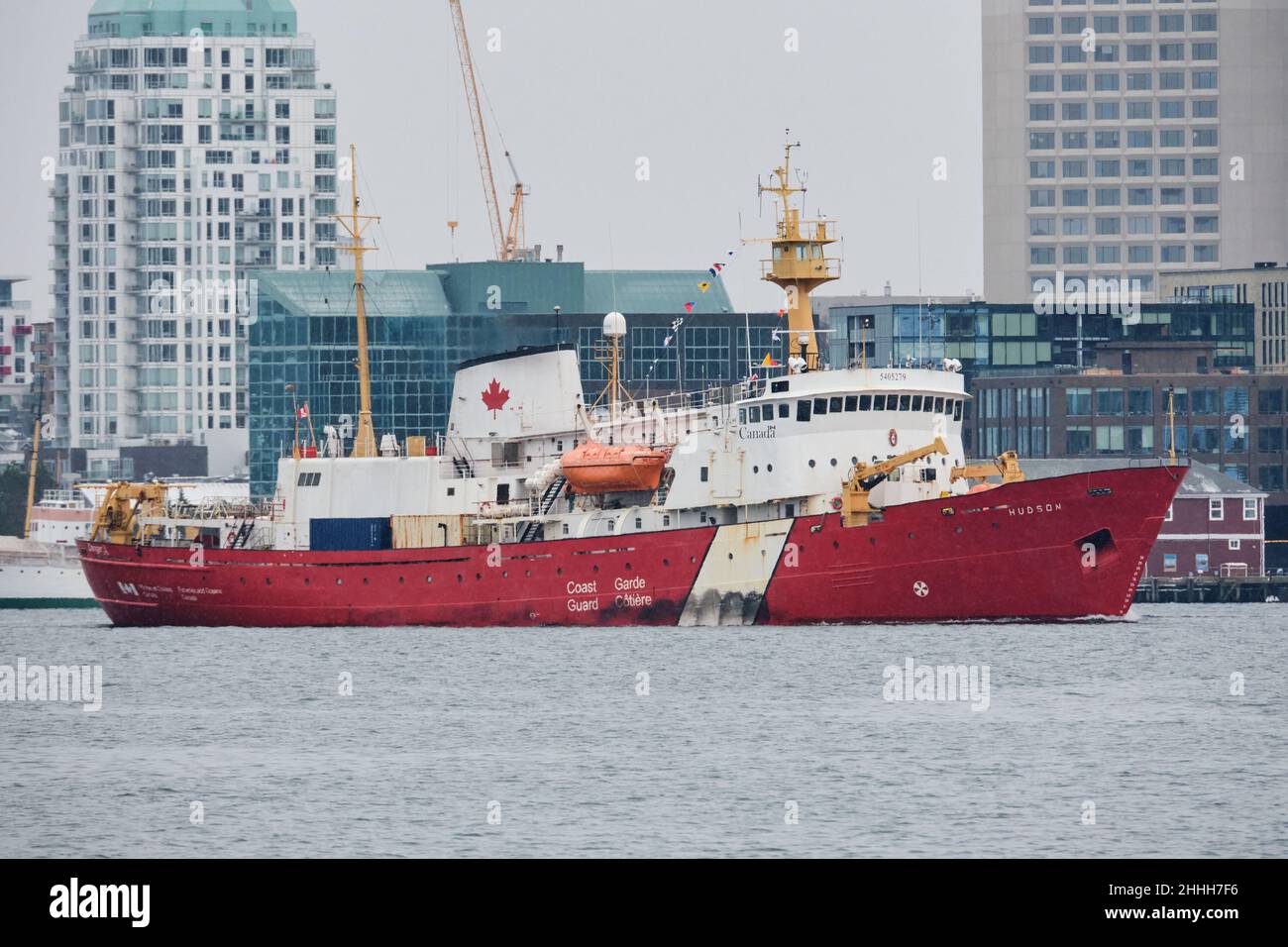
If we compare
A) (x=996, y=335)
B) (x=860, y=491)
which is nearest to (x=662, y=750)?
(x=860, y=491)

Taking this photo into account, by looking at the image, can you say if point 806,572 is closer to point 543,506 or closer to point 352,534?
point 543,506

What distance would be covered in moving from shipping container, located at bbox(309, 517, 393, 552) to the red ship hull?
663mm

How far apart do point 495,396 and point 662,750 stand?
104ft

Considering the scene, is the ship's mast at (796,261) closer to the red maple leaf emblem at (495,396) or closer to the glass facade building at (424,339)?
the red maple leaf emblem at (495,396)

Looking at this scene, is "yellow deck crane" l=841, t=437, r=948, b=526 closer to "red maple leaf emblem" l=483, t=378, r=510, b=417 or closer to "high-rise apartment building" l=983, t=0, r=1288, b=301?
"red maple leaf emblem" l=483, t=378, r=510, b=417

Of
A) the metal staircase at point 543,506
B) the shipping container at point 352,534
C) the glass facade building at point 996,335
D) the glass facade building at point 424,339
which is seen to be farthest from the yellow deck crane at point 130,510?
the glass facade building at point 996,335

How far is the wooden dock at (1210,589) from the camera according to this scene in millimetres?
110812

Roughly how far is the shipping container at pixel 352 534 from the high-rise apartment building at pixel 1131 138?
127955mm

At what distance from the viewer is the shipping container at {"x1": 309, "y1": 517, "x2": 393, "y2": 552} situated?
7338 cm

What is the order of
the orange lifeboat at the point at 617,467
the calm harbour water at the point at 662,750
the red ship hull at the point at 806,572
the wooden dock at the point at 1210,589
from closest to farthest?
1. the calm harbour water at the point at 662,750
2. the red ship hull at the point at 806,572
3. the orange lifeboat at the point at 617,467
4. the wooden dock at the point at 1210,589

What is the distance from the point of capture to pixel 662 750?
4462 cm

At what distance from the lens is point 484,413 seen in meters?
75.4
